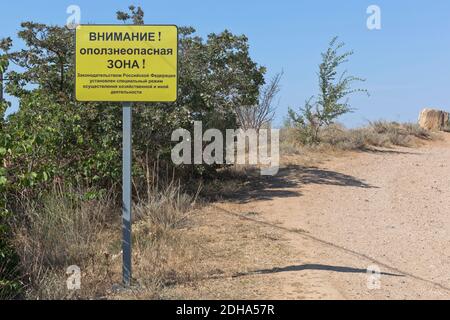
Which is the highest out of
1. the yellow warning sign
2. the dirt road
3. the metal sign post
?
the yellow warning sign

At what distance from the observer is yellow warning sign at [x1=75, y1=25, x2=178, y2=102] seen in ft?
18.4

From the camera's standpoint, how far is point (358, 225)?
952 centimetres

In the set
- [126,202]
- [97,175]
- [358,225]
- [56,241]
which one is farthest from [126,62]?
[358,225]

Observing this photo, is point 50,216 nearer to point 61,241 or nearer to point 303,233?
point 61,241

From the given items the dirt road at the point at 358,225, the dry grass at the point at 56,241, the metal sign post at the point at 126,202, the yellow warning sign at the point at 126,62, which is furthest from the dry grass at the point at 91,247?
the yellow warning sign at the point at 126,62

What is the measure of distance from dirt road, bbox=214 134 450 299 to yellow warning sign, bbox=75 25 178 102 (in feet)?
7.78

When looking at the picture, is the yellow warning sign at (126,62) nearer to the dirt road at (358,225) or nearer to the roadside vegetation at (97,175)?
the roadside vegetation at (97,175)

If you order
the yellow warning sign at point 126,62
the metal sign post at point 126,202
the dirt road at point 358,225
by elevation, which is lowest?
the dirt road at point 358,225

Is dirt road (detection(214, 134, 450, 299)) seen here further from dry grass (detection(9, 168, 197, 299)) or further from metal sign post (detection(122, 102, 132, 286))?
metal sign post (detection(122, 102, 132, 286))

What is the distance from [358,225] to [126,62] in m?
5.50

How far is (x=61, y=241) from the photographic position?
21.8ft

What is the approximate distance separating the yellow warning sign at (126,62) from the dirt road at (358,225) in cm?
237

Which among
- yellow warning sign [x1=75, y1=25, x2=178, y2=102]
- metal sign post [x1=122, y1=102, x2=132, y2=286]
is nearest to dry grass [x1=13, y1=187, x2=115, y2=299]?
metal sign post [x1=122, y1=102, x2=132, y2=286]

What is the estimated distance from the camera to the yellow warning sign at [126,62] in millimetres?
5602
